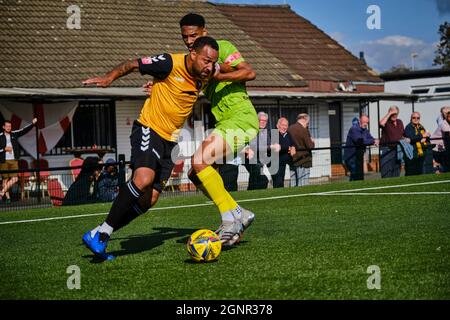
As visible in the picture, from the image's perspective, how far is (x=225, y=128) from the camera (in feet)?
29.6

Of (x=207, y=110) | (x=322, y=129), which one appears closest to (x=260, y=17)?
(x=322, y=129)

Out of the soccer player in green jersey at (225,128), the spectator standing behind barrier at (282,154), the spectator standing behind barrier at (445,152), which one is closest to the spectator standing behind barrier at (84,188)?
the spectator standing behind barrier at (282,154)

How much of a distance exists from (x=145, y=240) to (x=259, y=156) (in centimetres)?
1003

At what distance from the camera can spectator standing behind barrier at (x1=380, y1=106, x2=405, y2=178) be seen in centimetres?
2153

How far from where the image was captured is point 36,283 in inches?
266

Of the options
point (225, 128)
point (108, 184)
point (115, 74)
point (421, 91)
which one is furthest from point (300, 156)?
point (421, 91)

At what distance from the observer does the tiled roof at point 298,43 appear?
116 ft

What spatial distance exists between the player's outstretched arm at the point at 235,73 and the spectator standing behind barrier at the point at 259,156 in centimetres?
1012

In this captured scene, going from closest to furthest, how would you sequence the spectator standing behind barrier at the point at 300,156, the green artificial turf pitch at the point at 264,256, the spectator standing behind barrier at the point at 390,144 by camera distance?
the green artificial turf pitch at the point at 264,256
the spectator standing behind barrier at the point at 300,156
the spectator standing behind barrier at the point at 390,144

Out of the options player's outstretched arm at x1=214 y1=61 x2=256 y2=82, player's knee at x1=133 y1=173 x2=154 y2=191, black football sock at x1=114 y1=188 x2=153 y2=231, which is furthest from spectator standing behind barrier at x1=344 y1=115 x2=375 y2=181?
player's knee at x1=133 y1=173 x2=154 y2=191

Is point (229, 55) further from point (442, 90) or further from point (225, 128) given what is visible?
point (442, 90)

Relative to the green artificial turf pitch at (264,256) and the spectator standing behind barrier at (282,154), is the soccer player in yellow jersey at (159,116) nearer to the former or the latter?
the green artificial turf pitch at (264,256)

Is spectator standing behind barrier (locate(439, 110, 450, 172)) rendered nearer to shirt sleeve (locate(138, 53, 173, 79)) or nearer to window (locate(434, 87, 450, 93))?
window (locate(434, 87, 450, 93))

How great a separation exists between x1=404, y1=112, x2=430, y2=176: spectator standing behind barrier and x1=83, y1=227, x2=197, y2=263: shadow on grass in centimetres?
1243
